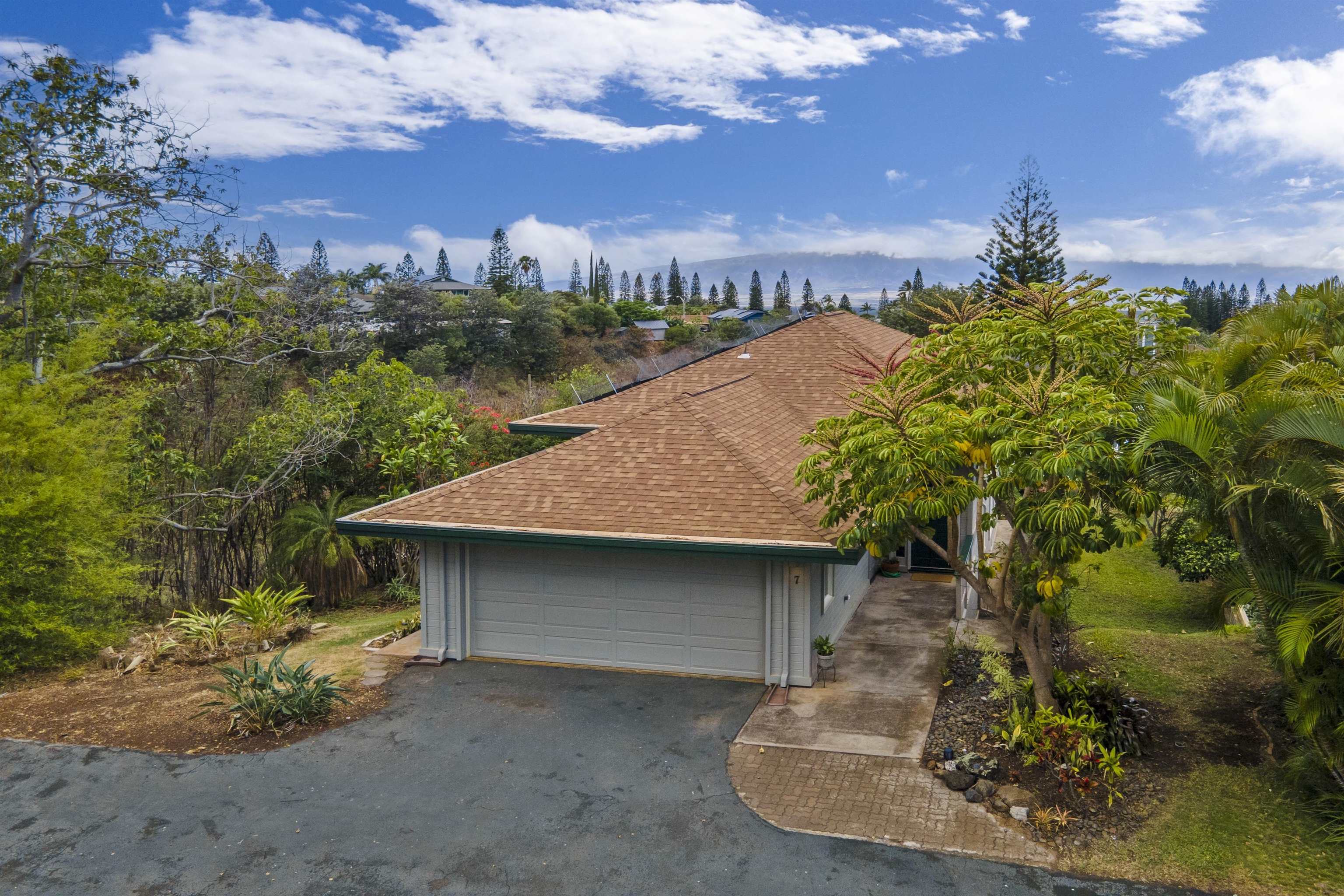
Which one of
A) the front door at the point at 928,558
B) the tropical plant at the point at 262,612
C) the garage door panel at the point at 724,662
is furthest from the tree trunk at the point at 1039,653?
the tropical plant at the point at 262,612

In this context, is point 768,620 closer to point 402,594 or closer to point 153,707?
point 153,707

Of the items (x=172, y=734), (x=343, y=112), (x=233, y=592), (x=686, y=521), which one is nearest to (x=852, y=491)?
(x=686, y=521)

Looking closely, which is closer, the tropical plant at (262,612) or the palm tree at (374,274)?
the tropical plant at (262,612)

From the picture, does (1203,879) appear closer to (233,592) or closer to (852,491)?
(852,491)

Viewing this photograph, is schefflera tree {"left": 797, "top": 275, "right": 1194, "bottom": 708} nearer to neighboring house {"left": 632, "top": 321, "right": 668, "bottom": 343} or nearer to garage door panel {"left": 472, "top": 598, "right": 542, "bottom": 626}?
garage door panel {"left": 472, "top": 598, "right": 542, "bottom": 626}

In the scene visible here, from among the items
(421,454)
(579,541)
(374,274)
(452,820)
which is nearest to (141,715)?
(452,820)

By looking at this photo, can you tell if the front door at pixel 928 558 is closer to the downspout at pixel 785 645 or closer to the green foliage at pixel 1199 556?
the green foliage at pixel 1199 556
